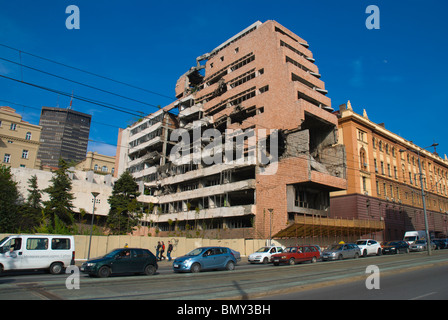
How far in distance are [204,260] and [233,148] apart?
29700mm

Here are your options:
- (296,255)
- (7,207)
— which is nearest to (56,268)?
(296,255)

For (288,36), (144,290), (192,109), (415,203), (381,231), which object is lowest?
(144,290)

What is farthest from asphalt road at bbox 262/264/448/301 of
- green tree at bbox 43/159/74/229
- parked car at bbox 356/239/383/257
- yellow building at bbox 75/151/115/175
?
yellow building at bbox 75/151/115/175

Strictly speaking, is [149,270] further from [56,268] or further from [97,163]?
[97,163]

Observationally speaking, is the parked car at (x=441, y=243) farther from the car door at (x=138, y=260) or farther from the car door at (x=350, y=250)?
the car door at (x=138, y=260)

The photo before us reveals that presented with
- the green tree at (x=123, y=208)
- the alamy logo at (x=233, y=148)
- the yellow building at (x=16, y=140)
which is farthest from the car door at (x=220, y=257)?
the yellow building at (x=16, y=140)

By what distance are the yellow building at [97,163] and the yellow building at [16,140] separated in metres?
26.6

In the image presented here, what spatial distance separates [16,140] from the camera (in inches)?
2749
